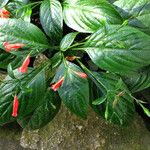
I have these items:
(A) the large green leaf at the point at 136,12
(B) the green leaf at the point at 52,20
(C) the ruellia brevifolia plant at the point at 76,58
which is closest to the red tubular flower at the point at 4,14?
(C) the ruellia brevifolia plant at the point at 76,58

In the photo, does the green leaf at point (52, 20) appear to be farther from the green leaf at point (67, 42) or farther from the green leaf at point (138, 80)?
the green leaf at point (138, 80)

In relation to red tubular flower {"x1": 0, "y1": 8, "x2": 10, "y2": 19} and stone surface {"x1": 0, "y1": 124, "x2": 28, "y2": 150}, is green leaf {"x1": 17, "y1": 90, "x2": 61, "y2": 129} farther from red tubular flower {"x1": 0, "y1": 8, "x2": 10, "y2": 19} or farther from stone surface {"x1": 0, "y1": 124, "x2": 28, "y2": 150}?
red tubular flower {"x1": 0, "y1": 8, "x2": 10, "y2": 19}

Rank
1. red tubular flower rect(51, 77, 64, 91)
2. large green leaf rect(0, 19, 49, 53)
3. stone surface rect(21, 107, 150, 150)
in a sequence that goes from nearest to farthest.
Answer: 1. red tubular flower rect(51, 77, 64, 91)
2. large green leaf rect(0, 19, 49, 53)
3. stone surface rect(21, 107, 150, 150)

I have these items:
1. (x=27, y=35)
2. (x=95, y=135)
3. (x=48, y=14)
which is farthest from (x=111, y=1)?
(x=95, y=135)

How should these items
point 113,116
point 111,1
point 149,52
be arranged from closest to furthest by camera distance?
point 149,52, point 113,116, point 111,1

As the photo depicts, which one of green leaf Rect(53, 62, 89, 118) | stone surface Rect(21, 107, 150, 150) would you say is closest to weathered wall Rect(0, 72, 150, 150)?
stone surface Rect(21, 107, 150, 150)

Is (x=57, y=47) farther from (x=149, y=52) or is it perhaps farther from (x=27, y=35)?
(x=149, y=52)

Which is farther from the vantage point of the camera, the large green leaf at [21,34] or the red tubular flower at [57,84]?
the large green leaf at [21,34]

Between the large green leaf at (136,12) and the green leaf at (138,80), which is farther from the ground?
the large green leaf at (136,12)
